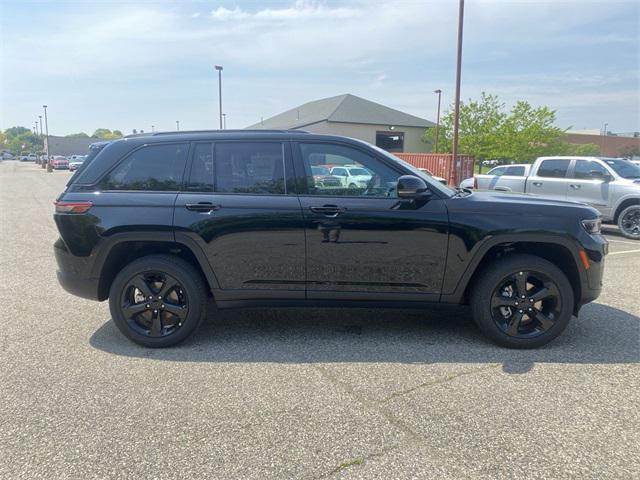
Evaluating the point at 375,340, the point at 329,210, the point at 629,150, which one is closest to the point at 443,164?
the point at 375,340

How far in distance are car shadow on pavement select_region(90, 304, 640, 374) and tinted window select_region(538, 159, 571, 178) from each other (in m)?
6.78

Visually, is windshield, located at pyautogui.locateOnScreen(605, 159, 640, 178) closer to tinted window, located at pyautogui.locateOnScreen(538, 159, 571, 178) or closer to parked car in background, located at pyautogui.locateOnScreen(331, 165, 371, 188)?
tinted window, located at pyautogui.locateOnScreen(538, 159, 571, 178)

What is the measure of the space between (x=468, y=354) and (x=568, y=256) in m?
1.25

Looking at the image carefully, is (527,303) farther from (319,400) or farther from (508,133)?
(508,133)

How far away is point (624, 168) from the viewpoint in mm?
10008

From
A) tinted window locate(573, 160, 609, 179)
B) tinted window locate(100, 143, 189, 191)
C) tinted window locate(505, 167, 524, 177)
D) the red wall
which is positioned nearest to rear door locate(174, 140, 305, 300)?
tinted window locate(100, 143, 189, 191)

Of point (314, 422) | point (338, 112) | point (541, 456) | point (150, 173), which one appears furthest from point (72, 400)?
point (338, 112)

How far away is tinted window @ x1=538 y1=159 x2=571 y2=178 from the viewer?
10.6 m

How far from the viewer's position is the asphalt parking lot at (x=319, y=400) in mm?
2398

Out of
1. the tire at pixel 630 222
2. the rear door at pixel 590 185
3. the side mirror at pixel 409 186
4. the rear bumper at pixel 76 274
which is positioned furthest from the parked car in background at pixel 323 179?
the tire at pixel 630 222

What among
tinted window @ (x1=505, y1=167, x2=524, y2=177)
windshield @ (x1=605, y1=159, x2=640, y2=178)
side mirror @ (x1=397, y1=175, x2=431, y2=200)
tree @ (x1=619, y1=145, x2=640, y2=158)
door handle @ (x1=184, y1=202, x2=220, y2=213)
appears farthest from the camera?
tree @ (x1=619, y1=145, x2=640, y2=158)

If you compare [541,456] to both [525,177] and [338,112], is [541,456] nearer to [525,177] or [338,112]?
[525,177]

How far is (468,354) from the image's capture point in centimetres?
372

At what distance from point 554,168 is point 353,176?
29.2ft
